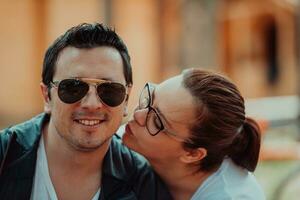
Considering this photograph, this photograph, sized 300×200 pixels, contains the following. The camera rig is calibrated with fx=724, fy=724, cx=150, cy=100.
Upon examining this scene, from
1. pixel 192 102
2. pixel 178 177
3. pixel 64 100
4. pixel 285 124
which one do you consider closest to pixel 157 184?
pixel 178 177

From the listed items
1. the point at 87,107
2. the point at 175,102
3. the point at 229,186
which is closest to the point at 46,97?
the point at 87,107

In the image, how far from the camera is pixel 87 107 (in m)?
2.93

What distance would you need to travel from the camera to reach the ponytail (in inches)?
130

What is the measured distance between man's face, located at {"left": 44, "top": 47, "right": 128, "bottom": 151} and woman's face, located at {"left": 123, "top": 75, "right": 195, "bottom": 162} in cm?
21

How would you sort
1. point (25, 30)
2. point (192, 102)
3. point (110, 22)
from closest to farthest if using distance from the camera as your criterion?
point (192, 102)
point (110, 22)
point (25, 30)

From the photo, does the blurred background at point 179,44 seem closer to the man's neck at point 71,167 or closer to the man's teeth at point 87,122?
the man's neck at point 71,167

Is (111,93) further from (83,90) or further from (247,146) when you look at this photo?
(247,146)

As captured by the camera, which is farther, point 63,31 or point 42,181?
point 63,31

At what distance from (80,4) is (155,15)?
132cm

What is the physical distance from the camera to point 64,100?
2.97 m

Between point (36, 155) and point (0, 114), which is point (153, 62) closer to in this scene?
point (0, 114)

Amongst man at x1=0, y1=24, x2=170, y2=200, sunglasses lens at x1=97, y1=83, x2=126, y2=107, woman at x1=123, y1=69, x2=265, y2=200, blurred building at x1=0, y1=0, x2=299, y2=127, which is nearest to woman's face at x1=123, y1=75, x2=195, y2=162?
woman at x1=123, y1=69, x2=265, y2=200

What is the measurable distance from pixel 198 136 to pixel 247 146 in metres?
0.26

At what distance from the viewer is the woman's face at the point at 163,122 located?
321 cm
